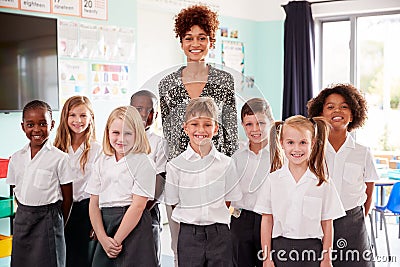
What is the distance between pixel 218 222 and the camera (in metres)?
2.30

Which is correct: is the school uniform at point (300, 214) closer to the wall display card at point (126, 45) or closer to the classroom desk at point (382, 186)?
the classroom desk at point (382, 186)

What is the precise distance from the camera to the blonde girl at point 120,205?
238cm

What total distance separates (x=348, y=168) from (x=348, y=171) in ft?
0.04

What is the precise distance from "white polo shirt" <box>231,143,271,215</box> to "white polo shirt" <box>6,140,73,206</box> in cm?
79

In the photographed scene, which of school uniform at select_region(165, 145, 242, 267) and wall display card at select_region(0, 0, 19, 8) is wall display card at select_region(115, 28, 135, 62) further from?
school uniform at select_region(165, 145, 242, 267)

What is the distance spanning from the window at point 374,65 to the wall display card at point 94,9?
2.52 m

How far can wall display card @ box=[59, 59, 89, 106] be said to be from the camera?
4238mm

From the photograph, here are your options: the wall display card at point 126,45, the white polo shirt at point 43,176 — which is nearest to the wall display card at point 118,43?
the wall display card at point 126,45

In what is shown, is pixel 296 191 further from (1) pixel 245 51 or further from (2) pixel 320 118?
(1) pixel 245 51

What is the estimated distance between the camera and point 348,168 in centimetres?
247

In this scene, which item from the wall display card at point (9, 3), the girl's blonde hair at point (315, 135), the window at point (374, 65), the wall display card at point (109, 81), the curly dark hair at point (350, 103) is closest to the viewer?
the girl's blonde hair at point (315, 135)

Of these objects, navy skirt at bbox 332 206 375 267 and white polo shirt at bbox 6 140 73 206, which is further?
white polo shirt at bbox 6 140 73 206

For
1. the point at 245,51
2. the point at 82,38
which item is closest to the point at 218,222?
the point at 82,38

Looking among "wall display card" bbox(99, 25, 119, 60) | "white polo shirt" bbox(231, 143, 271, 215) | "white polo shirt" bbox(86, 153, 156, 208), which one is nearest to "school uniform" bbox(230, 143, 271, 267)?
"white polo shirt" bbox(231, 143, 271, 215)
